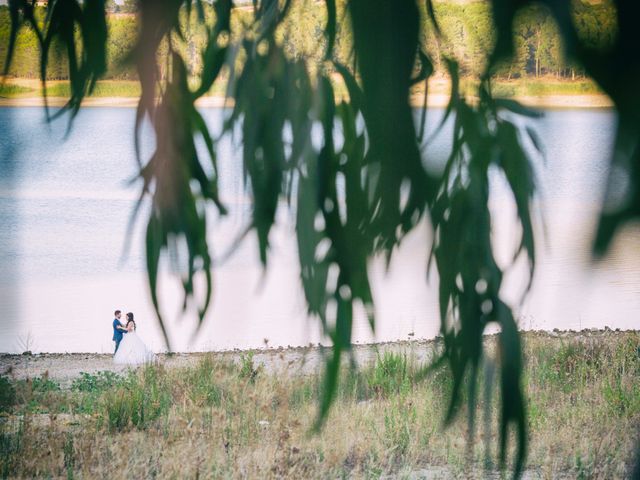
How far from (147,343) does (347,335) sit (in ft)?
6.82

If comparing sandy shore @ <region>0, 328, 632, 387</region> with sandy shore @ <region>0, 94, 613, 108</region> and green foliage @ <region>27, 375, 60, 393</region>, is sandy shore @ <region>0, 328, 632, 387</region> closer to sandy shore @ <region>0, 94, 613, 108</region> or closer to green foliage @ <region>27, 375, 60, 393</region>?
green foliage @ <region>27, 375, 60, 393</region>

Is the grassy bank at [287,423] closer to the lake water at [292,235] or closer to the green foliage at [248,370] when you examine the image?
the green foliage at [248,370]

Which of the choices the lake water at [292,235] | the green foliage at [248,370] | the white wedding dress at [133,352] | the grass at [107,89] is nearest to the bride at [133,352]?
the white wedding dress at [133,352]

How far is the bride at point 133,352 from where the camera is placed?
95.0 inches

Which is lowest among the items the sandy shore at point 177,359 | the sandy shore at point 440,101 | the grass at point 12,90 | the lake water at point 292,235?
the sandy shore at point 177,359

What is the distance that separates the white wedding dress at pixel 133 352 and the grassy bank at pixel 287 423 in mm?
70

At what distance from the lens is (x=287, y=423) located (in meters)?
2.02

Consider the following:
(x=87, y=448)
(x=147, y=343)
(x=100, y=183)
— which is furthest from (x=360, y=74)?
(x=147, y=343)

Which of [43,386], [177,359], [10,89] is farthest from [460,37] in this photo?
[177,359]

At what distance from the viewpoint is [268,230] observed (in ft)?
1.88

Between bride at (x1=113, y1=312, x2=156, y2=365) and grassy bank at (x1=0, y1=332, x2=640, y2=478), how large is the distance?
69mm

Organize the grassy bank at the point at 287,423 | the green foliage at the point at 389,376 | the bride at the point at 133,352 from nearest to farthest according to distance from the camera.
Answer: the grassy bank at the point at 287,423 → the green foliage at the point at 389,376 → the bride at the point at 133,352

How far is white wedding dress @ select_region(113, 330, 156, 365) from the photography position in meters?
2.42

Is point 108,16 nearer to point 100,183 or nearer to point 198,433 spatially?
point 100,183
